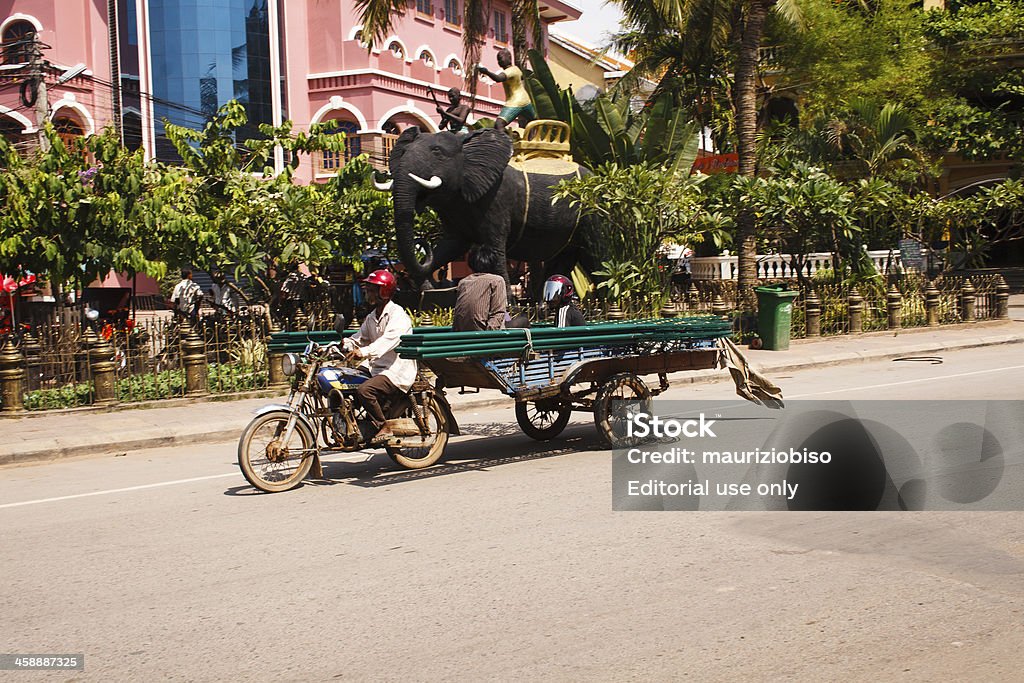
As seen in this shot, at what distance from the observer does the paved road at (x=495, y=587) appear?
4660 millimetres

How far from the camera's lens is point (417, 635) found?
5.02 m

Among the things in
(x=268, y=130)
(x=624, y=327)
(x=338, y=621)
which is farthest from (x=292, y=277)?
(x=338, y=621)

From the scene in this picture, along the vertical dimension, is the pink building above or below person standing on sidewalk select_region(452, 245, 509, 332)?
above

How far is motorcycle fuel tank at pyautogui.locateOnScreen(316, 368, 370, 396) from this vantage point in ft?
27.8

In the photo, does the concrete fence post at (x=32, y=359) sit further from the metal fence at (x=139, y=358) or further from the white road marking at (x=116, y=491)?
the white road marking at (x=116, y=491)

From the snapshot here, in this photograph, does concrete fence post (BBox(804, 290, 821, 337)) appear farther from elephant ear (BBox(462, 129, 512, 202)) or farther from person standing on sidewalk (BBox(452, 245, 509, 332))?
person standing on sidewalk (BBox(452, 245, 509, 332))

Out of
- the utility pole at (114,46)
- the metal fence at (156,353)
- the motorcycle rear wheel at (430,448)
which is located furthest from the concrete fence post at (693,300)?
the utility pole at (114,46)

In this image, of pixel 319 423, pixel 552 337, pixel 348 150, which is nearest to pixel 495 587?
pixel 319 423

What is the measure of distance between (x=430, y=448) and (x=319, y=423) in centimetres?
113

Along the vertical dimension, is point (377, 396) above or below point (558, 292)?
below

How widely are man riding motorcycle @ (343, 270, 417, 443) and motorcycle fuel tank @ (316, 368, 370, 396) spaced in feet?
0.28

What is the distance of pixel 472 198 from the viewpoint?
1706 cm

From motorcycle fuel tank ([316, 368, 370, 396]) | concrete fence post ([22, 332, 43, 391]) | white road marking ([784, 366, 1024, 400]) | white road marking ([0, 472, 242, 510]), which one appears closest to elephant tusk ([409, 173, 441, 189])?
concrete fence post ([22, 332, 43, 391])

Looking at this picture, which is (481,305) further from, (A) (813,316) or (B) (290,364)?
(A) (813,316)
